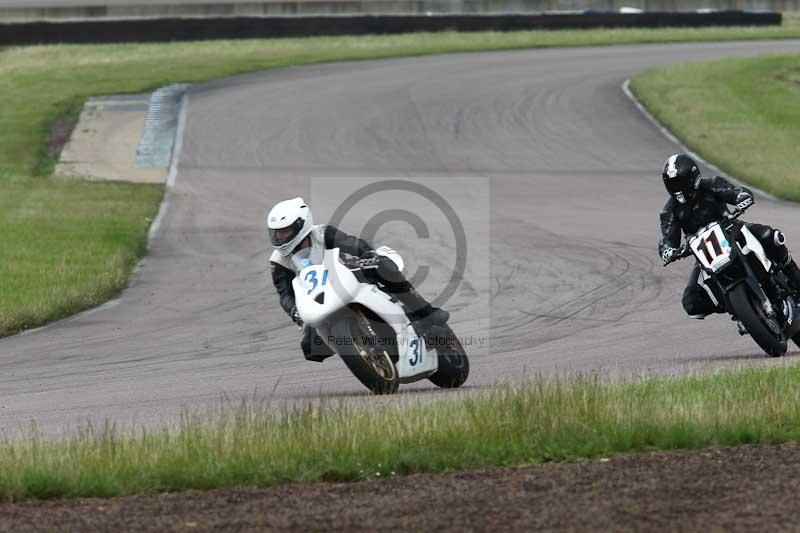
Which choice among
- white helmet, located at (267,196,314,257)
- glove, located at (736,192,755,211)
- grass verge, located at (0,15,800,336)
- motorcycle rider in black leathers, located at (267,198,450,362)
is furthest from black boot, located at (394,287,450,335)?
grass verge, located at (0,15,800,336)

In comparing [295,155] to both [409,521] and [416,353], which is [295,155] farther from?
[409,521]

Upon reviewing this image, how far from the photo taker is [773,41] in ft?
149

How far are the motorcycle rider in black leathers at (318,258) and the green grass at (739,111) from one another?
14.1 metres

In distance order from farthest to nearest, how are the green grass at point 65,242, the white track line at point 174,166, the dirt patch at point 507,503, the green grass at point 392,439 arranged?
the white track line at point 174,166 → the green grass at point 65,242 → the green grass at point 392,439 → the dirt patch at point 507,503

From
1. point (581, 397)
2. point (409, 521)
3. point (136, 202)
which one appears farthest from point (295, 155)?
point (409, 521)

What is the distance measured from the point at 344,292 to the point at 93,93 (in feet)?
90.5

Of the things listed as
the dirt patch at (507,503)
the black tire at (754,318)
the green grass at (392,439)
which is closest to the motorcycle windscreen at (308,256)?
the green grass at (392,439)

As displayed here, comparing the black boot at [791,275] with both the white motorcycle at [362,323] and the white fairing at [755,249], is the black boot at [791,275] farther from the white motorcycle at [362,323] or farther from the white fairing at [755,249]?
the white motorcycle at [362,323]

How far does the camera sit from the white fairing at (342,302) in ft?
31.0

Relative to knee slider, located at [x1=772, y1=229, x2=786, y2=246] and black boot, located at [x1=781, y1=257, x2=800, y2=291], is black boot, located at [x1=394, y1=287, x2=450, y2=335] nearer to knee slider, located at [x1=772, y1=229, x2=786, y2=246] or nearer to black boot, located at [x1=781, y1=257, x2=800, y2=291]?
knee slider, located at [x1=772, y1=229, x2=786, y2=246]

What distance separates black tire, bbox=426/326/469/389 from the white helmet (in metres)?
1.22

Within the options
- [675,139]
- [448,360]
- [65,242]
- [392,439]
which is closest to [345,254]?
[448,360]

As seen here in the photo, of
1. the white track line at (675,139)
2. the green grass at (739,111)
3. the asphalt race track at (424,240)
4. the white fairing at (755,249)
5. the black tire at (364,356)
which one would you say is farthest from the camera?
the green grass at (739,111)

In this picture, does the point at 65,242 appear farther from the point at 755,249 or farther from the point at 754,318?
the point at 754,318
